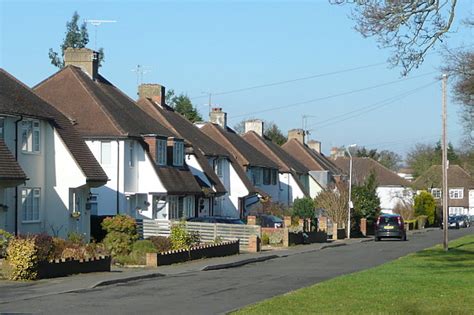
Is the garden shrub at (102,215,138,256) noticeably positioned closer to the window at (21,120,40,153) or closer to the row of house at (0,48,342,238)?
the row of house at (0,48,342,238)

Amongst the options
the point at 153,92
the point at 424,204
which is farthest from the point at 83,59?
the point at 424,204

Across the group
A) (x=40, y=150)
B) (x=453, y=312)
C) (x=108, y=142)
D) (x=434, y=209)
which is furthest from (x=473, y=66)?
(x=434, y=209)

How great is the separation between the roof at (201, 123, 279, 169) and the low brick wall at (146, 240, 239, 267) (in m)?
27.8

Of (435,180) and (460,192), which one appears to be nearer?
(435,180)

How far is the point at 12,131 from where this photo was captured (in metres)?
33.8

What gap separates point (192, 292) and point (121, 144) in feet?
81.1

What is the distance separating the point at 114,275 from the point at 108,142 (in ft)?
65.6

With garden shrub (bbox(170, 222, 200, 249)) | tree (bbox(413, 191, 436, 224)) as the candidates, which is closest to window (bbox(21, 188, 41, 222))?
garden shrub (bbox(170, 222, 200, 249))

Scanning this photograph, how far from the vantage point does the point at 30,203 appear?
115 ft

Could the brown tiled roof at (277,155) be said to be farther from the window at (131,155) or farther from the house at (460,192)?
the house at (460,192)

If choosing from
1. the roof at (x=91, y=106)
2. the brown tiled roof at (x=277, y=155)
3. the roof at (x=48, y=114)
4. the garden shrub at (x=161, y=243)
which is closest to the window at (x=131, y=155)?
the roof at (x=91, y=106)

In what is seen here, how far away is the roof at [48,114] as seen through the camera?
34.8 m

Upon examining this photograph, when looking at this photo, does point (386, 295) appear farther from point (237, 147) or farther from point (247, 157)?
point (237, 147)

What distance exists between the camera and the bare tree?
6981cm
